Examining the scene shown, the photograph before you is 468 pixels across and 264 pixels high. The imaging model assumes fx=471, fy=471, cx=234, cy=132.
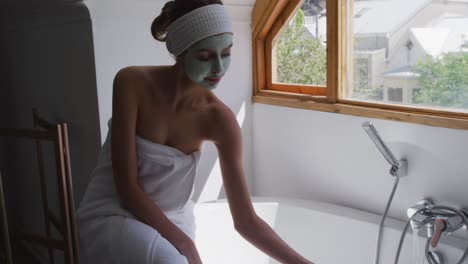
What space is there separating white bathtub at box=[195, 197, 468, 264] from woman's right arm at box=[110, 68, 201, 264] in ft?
2.99

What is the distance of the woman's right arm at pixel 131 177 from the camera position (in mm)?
1050

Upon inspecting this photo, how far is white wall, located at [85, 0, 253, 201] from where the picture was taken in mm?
1850

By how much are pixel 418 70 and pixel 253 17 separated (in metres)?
0.90

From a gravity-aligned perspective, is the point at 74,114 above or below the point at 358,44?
below

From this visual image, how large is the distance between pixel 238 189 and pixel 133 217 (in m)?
0.29

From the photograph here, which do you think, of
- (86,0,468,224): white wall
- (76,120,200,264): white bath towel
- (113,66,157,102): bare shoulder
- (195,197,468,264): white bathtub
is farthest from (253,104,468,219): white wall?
(113,66,157,102): bare shoulder

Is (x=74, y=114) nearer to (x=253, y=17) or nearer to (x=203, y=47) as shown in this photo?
(x=253, y=17)

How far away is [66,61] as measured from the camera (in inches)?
84.0

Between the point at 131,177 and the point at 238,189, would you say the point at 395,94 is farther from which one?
the point at 131,177

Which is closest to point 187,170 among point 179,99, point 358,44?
point 179,99

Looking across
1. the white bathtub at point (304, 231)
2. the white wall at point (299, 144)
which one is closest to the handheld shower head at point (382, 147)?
the white wall at point (299, 144)

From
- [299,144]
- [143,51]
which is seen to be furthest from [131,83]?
[299,144]

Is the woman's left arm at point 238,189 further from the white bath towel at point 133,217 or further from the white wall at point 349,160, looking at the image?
the white wall at point 349,160

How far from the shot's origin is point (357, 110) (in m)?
1.91
